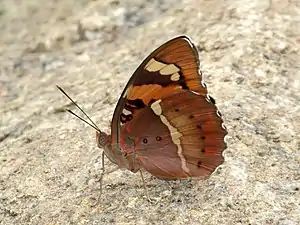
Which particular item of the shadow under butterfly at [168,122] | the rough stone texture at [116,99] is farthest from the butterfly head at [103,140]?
the rough stone texture at [116,99]

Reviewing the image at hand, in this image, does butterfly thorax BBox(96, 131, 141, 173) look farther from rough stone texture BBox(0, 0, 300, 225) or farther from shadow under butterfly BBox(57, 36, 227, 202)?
rough stone texture BBox(0, 0, 300, 225)

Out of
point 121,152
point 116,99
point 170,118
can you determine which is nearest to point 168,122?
point 170,118

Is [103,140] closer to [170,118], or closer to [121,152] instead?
[121,152]

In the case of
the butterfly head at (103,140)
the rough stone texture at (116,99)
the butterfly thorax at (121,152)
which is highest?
the butterfly head at (103,140)

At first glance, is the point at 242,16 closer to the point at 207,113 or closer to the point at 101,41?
the point at 101,41

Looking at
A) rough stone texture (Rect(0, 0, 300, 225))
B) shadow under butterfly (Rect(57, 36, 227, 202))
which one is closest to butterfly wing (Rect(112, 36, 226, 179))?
shadow under butterfly (Rect(57, 36, 227, 202))

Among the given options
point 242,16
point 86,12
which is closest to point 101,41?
point 86,12

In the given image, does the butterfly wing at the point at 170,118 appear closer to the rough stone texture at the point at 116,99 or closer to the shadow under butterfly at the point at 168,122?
the shadow under butterfly at the point at 168,122
